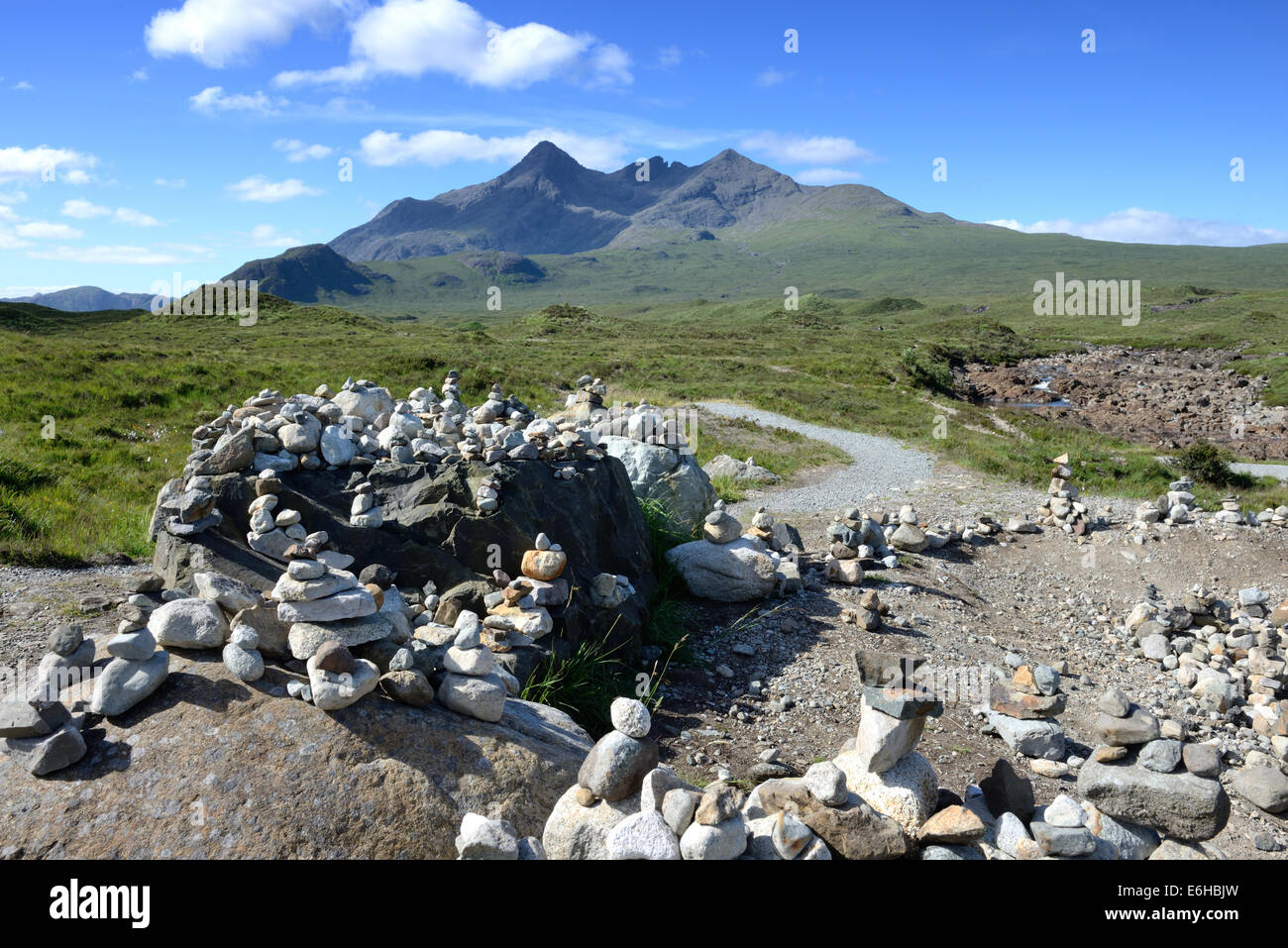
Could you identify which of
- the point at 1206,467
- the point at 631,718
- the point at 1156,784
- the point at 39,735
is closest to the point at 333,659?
the point at 39,735

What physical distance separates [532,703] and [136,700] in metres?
2.68

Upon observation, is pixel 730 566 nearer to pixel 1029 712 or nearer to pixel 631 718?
→ pixel 1029 712

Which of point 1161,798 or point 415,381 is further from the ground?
point 415,381

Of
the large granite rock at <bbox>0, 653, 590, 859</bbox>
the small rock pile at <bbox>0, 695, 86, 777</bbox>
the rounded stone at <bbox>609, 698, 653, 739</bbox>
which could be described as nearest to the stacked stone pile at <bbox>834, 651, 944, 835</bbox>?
the rounded stone at <bbox>609, 698, 653, 739</bbox>

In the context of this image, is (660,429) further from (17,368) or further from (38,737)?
(17,368)

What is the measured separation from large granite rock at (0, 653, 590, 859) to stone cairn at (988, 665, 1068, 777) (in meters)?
4.88

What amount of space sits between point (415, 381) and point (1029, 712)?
96.7 ft

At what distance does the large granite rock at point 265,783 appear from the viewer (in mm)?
3674

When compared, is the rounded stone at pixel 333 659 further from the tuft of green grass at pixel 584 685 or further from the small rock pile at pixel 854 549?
the small rock pile at pixel 854 549

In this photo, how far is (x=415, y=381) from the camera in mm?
32406

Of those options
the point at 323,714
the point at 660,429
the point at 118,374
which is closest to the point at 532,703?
the point at 323,714

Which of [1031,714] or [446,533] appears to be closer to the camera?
[1031,714]

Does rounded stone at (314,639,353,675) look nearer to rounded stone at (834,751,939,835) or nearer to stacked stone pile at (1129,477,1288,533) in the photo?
rounded stone at (834,751,939,835)

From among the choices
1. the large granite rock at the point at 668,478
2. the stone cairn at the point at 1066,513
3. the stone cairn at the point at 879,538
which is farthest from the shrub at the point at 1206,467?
the large granite rock at the point at 668,478
